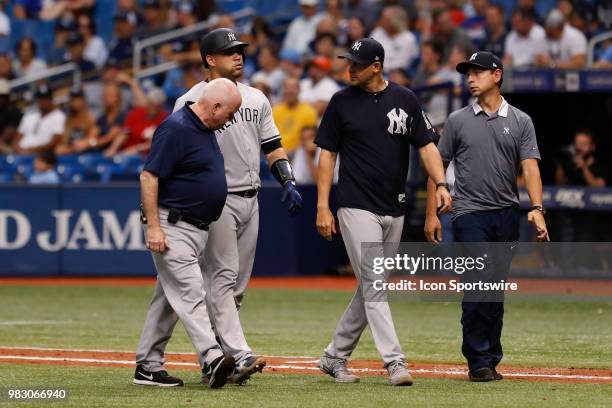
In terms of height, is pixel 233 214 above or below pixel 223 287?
above

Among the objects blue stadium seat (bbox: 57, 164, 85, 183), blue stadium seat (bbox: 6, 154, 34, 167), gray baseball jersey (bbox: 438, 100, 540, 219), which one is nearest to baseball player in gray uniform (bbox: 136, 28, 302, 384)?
gray baseball jersey (bbox: 438, 100, 540, 219)

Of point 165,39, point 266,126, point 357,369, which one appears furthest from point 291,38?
point 266,126

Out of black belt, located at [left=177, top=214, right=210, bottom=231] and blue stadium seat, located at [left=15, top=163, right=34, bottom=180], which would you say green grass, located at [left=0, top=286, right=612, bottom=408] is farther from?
blue stadium seat, located at [left=15, top=163, right=34, bottom=180]

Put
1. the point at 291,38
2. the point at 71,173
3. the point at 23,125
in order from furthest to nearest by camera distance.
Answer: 1. the point at 291,38
2. the point at 23,125
3. the point at 71,173

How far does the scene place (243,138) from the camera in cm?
917

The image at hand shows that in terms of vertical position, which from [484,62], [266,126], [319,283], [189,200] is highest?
[484,62]

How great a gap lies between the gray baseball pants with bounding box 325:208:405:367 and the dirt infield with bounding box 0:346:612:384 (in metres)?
0.57

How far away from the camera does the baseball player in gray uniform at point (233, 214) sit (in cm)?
890

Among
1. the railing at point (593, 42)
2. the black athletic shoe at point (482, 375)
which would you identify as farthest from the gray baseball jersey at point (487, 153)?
the railing at point (593, 42)

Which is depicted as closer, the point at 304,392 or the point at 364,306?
the point at 304,392

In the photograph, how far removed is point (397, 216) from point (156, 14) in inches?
638

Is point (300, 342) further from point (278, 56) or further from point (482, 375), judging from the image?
point (278, 56)

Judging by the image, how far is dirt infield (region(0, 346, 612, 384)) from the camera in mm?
9461

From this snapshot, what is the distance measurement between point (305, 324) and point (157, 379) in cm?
456
